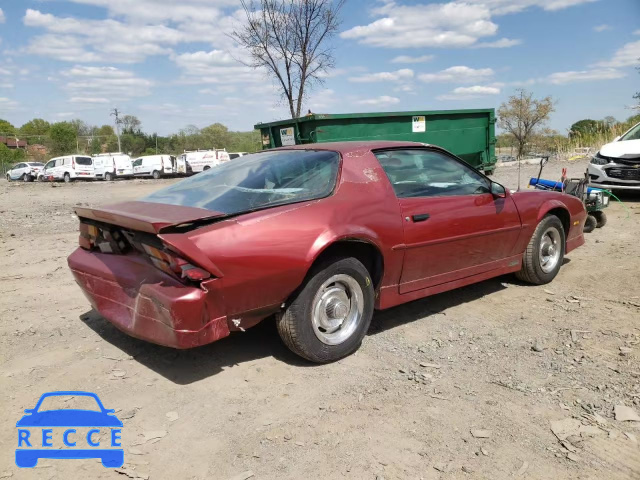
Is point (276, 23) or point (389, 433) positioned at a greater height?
point (276, 23)

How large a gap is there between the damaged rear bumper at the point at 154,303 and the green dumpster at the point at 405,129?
22.3 feet

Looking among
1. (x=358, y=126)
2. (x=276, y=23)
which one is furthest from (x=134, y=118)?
(x=358, y=126)

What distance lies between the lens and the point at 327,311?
348 cm

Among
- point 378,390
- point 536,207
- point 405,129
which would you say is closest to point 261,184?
point 378,390

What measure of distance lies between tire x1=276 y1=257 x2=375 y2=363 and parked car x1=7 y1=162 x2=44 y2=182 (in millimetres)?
36932

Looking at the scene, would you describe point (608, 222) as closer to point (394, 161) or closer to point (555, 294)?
point (555, 294)

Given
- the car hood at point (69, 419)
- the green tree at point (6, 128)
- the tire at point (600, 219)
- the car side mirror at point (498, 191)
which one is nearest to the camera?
the car hood at point (69, 419)

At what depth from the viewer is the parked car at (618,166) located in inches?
384

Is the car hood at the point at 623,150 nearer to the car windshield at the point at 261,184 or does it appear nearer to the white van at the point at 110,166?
the car windshield at the point at 261,184

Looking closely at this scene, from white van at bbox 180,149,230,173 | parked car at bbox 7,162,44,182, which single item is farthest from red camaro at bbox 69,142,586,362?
parked car at bbox 7,162,44,182

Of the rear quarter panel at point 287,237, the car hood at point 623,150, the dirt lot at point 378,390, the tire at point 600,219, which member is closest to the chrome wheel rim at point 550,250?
the dirt lot at point 378,390

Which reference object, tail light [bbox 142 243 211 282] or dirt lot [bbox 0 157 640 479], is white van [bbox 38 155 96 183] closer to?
dirt lot [bbox 0 157 640 479]

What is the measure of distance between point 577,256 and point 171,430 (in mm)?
5380

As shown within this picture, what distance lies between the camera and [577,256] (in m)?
6.34
